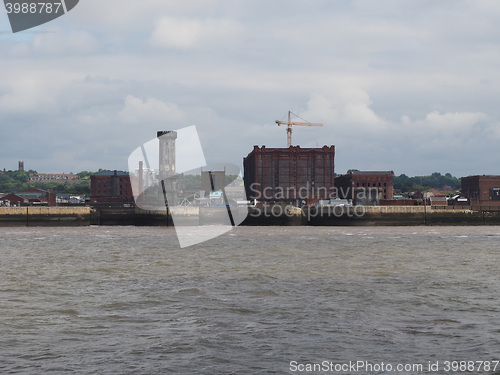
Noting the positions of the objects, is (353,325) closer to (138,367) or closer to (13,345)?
(138,367)

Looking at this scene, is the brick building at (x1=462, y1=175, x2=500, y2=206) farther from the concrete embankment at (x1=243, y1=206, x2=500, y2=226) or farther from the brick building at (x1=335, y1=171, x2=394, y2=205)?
the concrete embankment at (x1=243, y1=206, x2=500, y2=226)

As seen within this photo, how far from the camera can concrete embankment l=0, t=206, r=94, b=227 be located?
96938 mm

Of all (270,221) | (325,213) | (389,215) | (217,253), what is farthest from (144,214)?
(217,253)

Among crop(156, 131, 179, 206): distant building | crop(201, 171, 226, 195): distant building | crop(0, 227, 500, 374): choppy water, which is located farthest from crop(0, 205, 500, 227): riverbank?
crop(201, 171, 226, 195): distant building

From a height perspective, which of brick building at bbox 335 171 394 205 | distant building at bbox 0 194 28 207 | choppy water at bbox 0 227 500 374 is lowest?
choppy water at bbox 0 227 500 374

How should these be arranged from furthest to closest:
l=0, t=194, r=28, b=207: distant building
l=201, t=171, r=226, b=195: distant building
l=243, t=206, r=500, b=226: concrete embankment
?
l=201, t=171, r=226, b=195: distant building, l=0, t=194, r=28, b=207: distant building, l=243, t=206, r=500, b=226: concrete embankment

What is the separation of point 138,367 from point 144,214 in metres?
89.1

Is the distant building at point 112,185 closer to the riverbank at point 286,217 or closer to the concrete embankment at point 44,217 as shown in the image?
the concrete embankment at point 44,217

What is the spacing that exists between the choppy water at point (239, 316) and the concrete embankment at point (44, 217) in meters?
70.0

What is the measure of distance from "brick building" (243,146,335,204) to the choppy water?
127338mm

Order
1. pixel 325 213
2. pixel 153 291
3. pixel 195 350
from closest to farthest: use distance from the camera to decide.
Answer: pixel 195 350 < pixel 153 291 < pixel 325 213

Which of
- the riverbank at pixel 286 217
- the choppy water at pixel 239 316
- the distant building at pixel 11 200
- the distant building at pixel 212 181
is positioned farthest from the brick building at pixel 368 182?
the choppy water at pixel 239 316

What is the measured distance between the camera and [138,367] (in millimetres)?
11367

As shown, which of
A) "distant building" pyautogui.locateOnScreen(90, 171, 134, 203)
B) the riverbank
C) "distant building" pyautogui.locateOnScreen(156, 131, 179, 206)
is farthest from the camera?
"distant building" pyautogui.locateOnScreen(90, 171, 134, 203)
